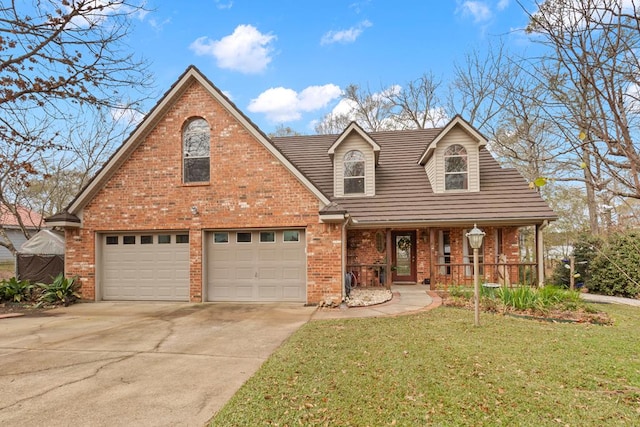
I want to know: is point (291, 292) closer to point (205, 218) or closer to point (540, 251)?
point (205, 218)

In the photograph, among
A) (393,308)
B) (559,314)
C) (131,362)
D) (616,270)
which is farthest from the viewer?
(616,270)

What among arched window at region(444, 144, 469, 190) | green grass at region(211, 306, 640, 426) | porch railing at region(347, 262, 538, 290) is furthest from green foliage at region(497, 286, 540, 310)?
arched window at region(444, 144, 469, 190)

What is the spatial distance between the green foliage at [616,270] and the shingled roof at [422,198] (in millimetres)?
2940

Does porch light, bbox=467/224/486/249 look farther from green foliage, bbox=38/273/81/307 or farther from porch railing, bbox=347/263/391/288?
green foliage, bbox=38/273/81/307

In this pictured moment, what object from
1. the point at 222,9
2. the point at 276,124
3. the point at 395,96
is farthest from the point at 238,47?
the point at 276,124

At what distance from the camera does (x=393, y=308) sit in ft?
29.4

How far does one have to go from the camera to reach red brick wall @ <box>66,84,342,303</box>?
9844 millimetres

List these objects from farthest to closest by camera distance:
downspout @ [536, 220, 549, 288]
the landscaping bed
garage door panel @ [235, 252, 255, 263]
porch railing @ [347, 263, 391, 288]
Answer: porch railing @ [347, 263, 391, 288] → downspout @ [536, 220, 549, 288] → garage door panel @ [235, 252, 255, 263] → the landscaping bed

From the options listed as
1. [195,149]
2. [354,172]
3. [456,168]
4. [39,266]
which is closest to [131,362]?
[195,149]

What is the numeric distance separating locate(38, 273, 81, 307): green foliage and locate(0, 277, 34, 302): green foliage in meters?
0.37

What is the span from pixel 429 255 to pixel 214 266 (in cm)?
781

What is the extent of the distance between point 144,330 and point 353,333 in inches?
171

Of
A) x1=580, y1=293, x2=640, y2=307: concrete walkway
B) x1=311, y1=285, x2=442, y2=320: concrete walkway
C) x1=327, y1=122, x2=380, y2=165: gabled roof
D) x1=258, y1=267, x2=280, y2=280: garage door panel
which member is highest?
x1=327, y1=122, x2=380, y2=165: gabled roof

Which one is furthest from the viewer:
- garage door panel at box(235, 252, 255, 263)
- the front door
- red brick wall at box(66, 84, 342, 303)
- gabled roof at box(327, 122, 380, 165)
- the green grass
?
the front door
